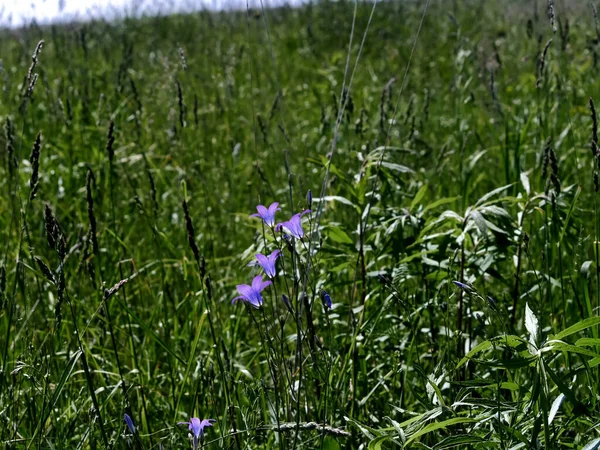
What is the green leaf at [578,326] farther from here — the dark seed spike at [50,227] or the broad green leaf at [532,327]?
the dark seed spike at [50,227]

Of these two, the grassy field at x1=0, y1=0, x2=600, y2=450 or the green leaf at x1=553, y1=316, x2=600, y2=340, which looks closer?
the green leaf at x1=553, y1=316, x2=600, y2=340

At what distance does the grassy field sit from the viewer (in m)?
1.22

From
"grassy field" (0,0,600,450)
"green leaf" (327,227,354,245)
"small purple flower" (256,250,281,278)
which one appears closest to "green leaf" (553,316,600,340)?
"grassy field" (0,0,600,450)

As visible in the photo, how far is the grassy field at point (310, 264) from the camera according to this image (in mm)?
1222

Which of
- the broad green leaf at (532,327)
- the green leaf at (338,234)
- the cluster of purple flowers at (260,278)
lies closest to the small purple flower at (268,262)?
the cluster of purple flowers at (260,278)

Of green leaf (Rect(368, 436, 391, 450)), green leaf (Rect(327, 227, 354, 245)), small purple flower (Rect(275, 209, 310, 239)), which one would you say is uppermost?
small purple flower (Rect(275, 209, 310, 239))

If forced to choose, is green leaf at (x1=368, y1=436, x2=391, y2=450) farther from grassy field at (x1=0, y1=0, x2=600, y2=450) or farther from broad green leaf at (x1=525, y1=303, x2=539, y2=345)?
broad green leaf at (x1=525, y1=303, x2=539, y2=345)

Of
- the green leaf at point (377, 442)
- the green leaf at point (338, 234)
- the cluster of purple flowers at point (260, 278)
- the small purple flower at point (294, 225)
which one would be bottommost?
the green leaf at point (377, 442)

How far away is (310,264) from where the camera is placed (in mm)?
1173

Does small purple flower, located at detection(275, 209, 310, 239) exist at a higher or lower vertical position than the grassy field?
higher

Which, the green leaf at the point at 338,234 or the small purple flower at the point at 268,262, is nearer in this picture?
the small purple flower at the point at 268,262

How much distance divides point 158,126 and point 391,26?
12.1 feet

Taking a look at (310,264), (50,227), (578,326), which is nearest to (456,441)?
(578,326)

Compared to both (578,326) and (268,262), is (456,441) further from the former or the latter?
(268,262)
